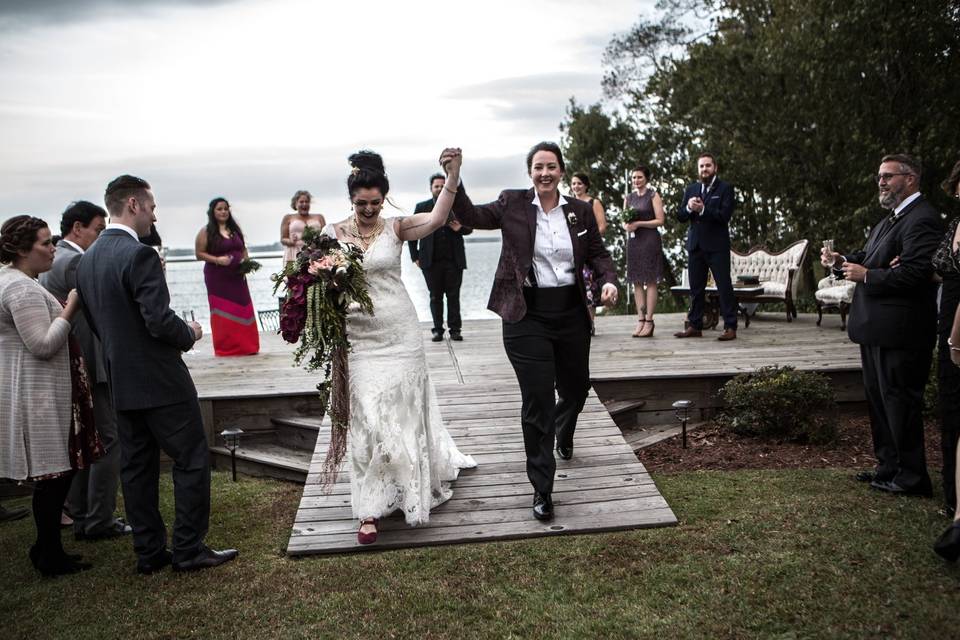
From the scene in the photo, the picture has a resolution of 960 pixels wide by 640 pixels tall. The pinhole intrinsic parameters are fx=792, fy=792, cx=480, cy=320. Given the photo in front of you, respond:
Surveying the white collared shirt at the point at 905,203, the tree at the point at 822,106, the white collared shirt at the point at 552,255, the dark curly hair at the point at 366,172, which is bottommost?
the white collared shirt at the point at 552,255

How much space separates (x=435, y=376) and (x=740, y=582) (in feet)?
15.9

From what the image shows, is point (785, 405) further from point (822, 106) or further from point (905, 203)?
point (822, 106)

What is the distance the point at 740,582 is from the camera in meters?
4.21

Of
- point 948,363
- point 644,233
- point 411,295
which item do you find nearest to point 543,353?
point 948,363

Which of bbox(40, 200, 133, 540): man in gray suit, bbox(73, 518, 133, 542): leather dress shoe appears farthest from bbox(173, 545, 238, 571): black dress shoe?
bbox(73, 518, 133, 542): leather dress shoe

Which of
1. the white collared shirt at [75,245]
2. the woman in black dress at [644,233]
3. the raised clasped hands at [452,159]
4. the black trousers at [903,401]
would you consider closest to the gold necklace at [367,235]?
the raised clasped hands at [452,159]

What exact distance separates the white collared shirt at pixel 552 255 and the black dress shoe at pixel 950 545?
2461 mm

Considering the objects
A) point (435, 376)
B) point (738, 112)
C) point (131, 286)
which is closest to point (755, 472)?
point (435, 376)

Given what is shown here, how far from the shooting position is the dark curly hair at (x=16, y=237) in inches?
185

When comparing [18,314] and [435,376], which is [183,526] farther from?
[435,376]

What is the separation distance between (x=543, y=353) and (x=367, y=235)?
52.0 inches

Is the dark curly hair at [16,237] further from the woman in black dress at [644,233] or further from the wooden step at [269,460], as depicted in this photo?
the woman in black dress at [644,233]

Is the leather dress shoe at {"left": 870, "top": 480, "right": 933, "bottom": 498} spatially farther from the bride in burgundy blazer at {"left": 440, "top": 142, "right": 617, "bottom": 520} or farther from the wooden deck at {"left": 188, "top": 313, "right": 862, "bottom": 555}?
the bride in burgundy blazer at {"left": 440, "top": 142, "right": 617, "bottom": 520}

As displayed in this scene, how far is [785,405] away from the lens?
7.18 metres
